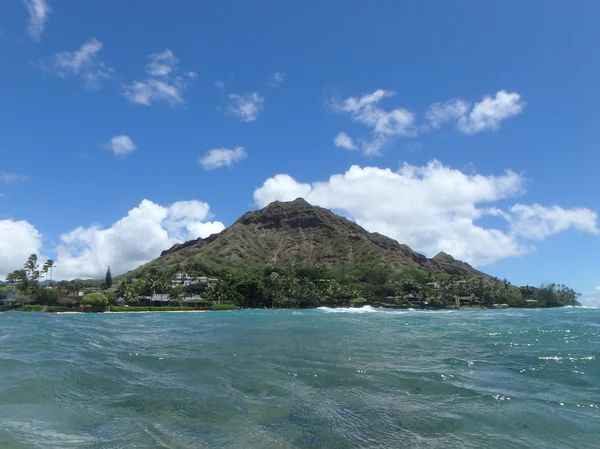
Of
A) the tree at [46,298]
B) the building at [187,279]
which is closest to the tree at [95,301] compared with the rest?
the tree at [46,298]

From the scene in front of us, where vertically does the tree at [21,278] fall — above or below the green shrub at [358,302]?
above

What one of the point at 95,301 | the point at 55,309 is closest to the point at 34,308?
the point at 55,309

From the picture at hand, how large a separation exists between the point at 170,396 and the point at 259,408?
8.08ft

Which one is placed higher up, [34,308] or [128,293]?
[128,293]

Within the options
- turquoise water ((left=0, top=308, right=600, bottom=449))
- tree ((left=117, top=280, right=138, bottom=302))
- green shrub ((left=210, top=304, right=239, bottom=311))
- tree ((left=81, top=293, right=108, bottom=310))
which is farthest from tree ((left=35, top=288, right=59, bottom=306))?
turquoise water ((left=0, top=308, right=600, bottom=449))

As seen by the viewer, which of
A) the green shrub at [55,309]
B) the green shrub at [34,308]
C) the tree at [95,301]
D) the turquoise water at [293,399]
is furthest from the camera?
the tree at [95,301]

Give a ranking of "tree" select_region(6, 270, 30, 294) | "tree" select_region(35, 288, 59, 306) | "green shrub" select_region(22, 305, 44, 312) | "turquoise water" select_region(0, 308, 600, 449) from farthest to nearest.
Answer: "tree" select_region(6, 270, 30, 294), "tree" select_region(35, 288, 59, 306), "green shrub" select_region(22, 305, 44, 312), "turquoise water" select_region(0, 308, 600, 449)

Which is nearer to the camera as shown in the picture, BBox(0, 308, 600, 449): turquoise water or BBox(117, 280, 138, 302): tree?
BBox(0, 308, 600, 449): turquoise water

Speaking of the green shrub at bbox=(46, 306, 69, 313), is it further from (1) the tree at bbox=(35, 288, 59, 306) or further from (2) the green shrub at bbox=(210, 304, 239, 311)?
(2) the green shrub at bbox=(210, 304, 239, 311)

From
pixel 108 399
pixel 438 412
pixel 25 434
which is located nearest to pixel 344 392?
pixel 438 412

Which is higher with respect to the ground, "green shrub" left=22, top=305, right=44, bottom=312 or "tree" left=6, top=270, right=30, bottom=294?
"tree" left=6, top=270, right=30, bottom=294

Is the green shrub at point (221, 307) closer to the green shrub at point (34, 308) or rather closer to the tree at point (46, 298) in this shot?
the tree at point (46, 298)

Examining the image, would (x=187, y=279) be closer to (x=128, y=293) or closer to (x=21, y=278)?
(x=128, y=293)

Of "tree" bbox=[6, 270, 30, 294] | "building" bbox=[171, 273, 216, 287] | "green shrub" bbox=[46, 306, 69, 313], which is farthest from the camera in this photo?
"building" bbox=[171, 273, 216, 287]
